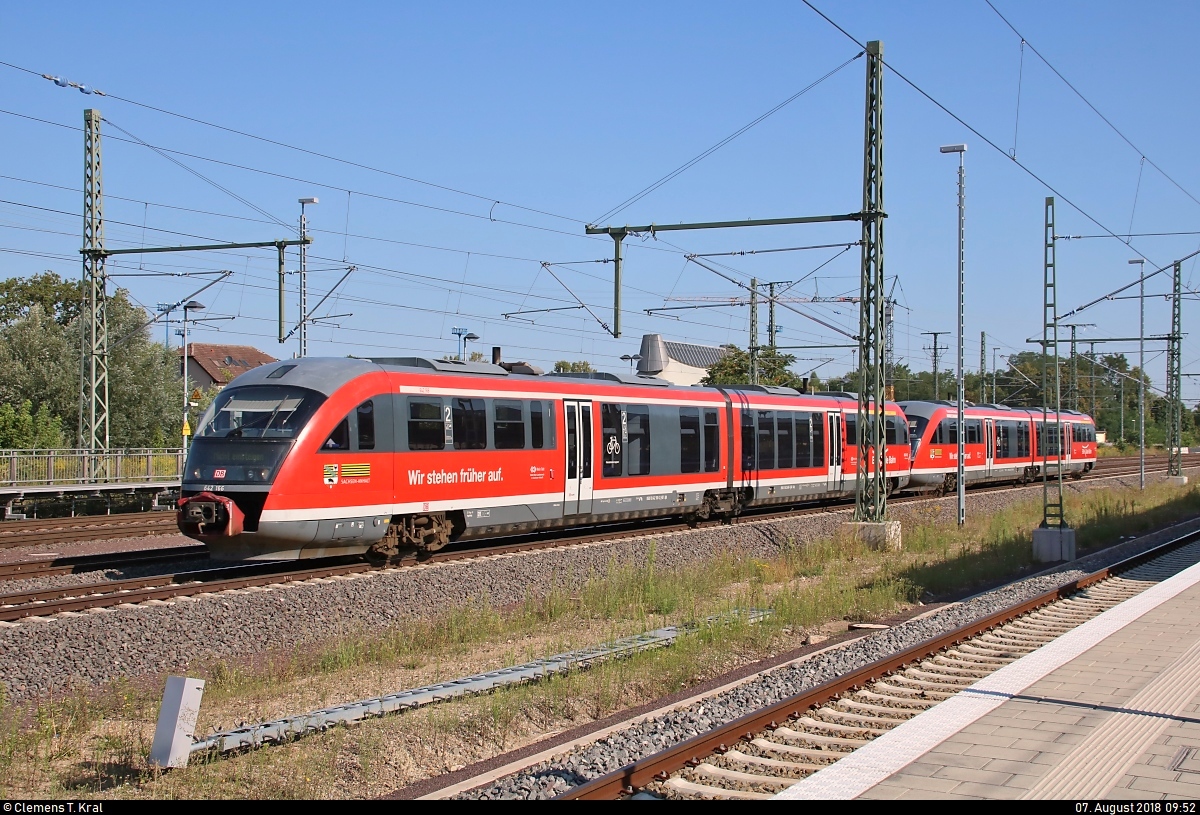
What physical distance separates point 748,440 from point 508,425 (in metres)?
8.56

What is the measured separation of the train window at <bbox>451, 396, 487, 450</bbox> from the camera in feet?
58.3

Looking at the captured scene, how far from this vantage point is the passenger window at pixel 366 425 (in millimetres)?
16016

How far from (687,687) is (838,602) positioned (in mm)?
4510

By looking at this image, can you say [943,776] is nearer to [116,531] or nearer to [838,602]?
[838,602]

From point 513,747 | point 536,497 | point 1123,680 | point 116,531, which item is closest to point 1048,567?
point 536,497

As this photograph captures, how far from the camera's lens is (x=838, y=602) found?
47.7ft

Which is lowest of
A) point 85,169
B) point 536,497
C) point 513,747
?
point 513,747

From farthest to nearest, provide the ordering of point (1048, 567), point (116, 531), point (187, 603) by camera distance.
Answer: point (116, 531) < point (1048, 567) < point (187, 603)

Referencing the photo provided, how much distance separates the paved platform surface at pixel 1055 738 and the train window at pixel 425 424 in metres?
9.79

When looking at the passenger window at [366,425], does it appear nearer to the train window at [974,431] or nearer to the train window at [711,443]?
the train window at [711,443]

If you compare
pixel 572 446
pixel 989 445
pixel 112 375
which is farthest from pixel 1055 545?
pixel 112 375

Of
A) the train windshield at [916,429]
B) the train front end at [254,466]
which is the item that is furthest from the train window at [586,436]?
the train windshield at [916,429]

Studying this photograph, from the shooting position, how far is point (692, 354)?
4636 inches

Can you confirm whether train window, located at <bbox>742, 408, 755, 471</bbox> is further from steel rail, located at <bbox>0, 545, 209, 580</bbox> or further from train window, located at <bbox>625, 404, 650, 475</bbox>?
steel rail, located at <bbox>0, 545, 209, 580</bbox>
